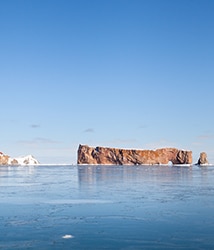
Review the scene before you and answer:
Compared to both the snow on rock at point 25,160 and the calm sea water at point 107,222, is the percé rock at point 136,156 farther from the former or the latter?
the calm sea water at point 107,222

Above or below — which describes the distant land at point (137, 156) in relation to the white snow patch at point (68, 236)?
above

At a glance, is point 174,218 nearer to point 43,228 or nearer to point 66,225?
point 66,225

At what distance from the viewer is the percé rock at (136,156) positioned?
138 metres

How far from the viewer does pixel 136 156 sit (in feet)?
458

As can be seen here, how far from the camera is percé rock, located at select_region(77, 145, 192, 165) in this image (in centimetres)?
13750

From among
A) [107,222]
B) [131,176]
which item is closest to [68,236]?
[107,222]

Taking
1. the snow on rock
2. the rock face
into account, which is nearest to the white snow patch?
the rock face

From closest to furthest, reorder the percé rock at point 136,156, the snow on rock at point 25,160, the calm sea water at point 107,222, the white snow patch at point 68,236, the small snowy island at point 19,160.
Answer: the calm sea water at point 107,222 < the white snow patch at point 68,236 < the percé rock at point 136,156 < the small snowy island at point 19,160 < the snow on rock at point 25,160

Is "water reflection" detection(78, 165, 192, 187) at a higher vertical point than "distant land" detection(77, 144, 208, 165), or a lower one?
lower

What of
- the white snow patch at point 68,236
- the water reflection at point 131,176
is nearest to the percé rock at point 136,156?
the water reflection at point 131,176

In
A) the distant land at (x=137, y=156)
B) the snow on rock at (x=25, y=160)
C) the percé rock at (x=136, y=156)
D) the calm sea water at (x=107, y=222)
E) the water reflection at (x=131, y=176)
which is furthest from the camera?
the snow on rock at (x=25, y=160)

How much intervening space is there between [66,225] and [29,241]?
8.37ft

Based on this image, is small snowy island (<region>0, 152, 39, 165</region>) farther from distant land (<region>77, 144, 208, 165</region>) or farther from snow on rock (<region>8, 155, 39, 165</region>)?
distant land (<region>77, 144, 208, 165</region>)

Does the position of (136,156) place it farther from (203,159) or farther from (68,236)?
(68,236)
